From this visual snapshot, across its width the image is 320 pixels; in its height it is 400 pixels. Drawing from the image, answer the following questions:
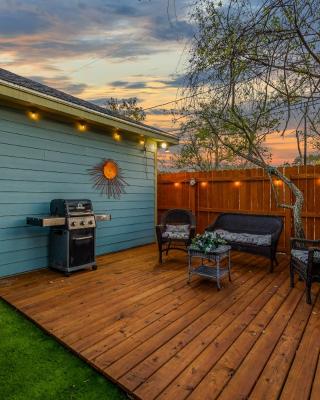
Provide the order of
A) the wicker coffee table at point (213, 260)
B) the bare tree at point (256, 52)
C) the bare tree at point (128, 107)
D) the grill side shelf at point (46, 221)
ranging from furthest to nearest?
the bare tree at point (128, 107), the grill side shelf at point (46, 221), the wicker coffee table at point (213, 260), the bare tree at point (256, 52)

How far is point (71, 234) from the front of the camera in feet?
13.3

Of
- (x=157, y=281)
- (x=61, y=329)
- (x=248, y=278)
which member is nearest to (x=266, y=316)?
(x=248, y=278)

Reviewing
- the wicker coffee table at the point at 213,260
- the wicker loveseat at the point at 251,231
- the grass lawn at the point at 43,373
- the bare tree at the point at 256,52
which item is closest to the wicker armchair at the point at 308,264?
the wicker loveseat at the point at 251,231

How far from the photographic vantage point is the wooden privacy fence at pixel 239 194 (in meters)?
5.14

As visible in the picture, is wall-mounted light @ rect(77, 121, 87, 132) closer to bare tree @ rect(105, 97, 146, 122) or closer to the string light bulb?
the string light bulb

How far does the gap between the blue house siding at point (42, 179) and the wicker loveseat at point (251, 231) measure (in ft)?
7.32

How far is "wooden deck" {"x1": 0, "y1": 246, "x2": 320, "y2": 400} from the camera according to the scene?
1741mm

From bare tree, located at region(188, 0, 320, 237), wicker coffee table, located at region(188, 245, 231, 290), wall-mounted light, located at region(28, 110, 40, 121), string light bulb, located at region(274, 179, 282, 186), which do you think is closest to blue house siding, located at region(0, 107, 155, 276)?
wall-mounted light, located at region(28, 110, 40, 121)

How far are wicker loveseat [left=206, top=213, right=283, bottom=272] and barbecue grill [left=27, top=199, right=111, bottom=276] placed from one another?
2340 millimetres

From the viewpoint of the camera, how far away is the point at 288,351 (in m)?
2.08

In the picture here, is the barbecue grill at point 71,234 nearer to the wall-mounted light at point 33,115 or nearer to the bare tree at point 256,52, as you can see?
the wall-mounted light at point 33,115

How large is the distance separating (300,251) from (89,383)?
3.03 meters

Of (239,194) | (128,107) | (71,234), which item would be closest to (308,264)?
(239,194)

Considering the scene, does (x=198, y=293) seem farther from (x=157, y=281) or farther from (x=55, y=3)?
(x=55, y=3)
